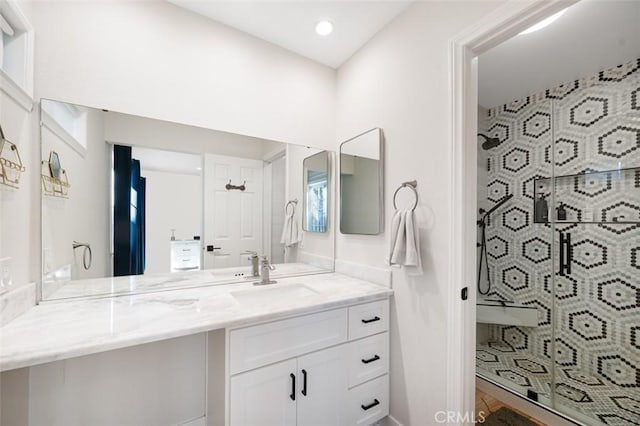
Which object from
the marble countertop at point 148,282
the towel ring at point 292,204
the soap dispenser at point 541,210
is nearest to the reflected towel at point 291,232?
the towel ring at point 292,204

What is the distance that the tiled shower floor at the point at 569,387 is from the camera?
5.41 feet

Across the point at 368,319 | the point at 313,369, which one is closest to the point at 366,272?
the point at 368,319

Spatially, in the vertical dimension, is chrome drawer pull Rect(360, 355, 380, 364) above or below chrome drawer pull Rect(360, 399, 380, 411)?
above

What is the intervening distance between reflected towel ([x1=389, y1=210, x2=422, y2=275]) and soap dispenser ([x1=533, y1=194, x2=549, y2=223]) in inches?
68.1

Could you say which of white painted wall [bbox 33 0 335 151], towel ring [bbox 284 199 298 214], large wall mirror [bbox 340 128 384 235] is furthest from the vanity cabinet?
white painted wall [bbox 33 0 335 151]

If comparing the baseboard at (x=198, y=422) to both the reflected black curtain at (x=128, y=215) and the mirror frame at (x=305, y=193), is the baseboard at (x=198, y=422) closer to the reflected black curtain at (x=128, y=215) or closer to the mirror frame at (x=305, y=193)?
the reflected black curtain at (x=128, y=215)

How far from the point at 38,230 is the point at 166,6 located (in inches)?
53.9

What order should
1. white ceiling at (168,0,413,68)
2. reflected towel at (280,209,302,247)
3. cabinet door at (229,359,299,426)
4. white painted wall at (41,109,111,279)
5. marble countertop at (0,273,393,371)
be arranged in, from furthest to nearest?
reflected towel at (280,209,302,247)
white ceiling at (168,0,413,68)
white painted wall at (41,109,111,279)
cabinet door at (229,359,299,426)
marble countertop at (0,273,393,371)

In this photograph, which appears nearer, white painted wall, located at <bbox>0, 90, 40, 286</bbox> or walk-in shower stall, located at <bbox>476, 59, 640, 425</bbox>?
white painted wall, located at <bbox>0, 90, 40, 286</bbox>

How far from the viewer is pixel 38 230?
1190 mm

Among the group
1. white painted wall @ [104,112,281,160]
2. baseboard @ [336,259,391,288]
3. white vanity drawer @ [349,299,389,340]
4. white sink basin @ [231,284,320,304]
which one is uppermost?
white painted wall @ [104,112,281,160]

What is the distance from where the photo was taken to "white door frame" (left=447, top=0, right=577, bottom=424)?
4.11ft

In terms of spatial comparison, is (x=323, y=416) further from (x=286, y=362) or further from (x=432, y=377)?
(x=432, y=377)

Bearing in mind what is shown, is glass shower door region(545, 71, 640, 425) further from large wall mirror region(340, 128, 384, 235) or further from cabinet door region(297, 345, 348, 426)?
large wall mirror region(340, 128, 384, 235)
